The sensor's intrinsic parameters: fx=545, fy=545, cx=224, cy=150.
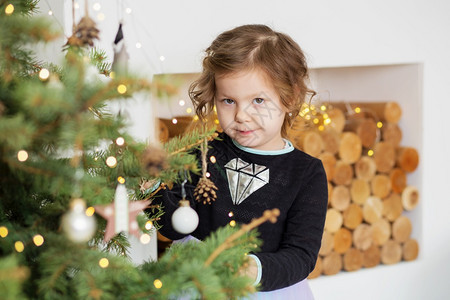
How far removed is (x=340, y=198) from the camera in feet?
6.93

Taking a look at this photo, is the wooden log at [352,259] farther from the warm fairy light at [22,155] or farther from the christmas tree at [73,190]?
the warm fairy light at [22,155]

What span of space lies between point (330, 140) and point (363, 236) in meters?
0.43

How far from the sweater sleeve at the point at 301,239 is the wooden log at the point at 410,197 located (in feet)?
3.69

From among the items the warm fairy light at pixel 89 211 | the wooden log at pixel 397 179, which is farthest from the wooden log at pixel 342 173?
the warm fairy light at pixel 89 211

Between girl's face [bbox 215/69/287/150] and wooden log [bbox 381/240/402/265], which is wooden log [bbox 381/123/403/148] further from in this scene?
girl's face [bbox 215/69/287/150]

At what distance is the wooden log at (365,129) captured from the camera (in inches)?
83.8

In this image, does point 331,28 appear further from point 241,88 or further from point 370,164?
point 241,88

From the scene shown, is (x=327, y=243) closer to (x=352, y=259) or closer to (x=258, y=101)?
(x=352, y=259)

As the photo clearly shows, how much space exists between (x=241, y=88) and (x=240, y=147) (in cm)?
18

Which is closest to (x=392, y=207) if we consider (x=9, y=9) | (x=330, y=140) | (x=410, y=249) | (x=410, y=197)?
(x=410, y=197)

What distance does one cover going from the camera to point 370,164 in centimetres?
216

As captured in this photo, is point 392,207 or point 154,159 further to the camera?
point 392,207

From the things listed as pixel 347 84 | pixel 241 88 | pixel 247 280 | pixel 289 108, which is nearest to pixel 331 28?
pixel 347 84

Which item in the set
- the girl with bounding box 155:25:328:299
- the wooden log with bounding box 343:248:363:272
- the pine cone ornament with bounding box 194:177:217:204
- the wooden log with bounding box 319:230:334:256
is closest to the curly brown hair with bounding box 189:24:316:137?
the girl with bounding box 155:25:328:299
